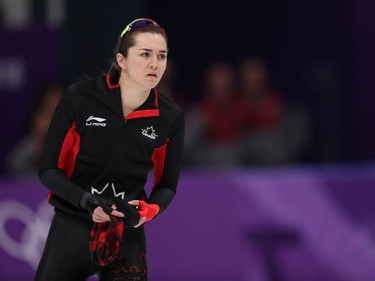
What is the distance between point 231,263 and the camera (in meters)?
8.07

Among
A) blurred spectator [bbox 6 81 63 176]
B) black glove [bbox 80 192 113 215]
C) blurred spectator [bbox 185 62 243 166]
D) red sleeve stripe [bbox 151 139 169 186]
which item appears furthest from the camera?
blurred spectator [bbox 185 62 243 166]

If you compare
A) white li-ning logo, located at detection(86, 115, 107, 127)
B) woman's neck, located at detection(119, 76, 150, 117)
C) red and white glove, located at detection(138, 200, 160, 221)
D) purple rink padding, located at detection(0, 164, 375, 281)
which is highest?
woman's neck, located at detection(119, 76, 150, 117)

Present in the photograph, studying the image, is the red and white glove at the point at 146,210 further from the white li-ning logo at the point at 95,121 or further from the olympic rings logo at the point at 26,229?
the olympic rings logo at the point at 26,229

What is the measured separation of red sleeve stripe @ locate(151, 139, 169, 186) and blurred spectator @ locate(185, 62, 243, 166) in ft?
17.2

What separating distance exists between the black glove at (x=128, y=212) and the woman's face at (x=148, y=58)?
21.2 inches

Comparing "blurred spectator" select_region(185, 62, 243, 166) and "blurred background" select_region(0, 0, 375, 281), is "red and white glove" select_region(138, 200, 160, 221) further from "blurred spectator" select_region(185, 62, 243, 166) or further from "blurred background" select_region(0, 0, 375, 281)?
"blurred spectator" select_region(185, 62, 243, 166)

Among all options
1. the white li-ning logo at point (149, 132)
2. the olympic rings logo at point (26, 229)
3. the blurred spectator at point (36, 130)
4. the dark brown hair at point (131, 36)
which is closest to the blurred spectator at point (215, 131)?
the blurred spectator at point (36, 130)

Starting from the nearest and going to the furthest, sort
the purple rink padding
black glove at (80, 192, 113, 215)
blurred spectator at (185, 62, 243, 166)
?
black glove at (80, 192, 113, 215), the purple rink padding, blurred spectator at (185, 62, 243, 166)

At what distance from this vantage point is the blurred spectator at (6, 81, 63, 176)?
8977mm

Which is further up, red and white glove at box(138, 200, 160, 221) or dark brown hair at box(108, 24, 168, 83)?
dark brown hair at box(108, 24, 168, 83)

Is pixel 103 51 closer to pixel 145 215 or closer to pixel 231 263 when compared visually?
pixel 231 263

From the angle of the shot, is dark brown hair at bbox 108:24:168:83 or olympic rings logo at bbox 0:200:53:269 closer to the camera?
dark brown hair at bbox 108:24:168:83

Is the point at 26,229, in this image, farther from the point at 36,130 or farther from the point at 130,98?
the point at 130,98

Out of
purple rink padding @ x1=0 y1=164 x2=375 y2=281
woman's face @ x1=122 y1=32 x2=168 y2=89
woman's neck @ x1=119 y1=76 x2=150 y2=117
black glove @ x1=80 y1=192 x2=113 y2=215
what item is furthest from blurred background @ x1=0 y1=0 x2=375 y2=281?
black glove @ x1=80 y1=192 x2=113 y2=215
